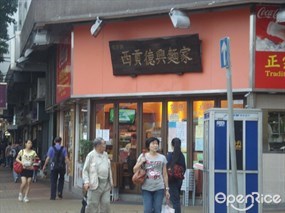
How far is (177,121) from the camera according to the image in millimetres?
14523

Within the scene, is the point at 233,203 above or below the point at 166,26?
below

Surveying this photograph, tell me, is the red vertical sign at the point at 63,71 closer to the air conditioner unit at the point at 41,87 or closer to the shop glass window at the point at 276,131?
the air conditioner unit at the point at 41,87

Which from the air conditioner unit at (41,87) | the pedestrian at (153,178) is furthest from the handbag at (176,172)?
the air conditioner unit at (41,87)

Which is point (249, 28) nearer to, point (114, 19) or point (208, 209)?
point (114, 19)

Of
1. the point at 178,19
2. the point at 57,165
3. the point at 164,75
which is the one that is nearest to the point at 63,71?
the point at 57,165

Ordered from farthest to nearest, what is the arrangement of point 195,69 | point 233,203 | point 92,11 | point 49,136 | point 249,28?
point 49,136
point 92,11
point 195,69
point 249,28
point 233,203

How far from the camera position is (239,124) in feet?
32.7

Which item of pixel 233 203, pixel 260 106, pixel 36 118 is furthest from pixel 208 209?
pixel 36 118

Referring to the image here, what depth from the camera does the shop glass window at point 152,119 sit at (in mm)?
14836

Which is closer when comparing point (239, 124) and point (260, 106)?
point (239, 124)

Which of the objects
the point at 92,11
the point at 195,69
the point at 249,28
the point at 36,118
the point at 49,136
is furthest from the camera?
the point at 36,118

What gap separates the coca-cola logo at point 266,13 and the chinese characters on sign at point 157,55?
165 centimetres

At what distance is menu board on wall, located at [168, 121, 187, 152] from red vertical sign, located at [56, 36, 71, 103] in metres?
3.58

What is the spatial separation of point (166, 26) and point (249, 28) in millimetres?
2304
